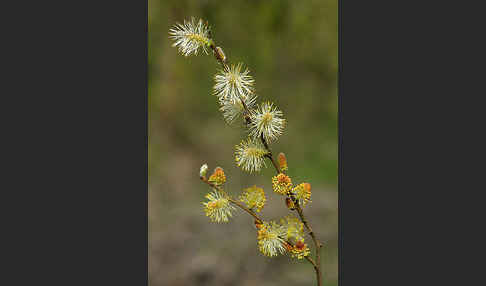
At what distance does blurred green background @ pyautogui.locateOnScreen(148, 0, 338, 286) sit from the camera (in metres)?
2.71

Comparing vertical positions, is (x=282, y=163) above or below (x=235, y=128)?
below

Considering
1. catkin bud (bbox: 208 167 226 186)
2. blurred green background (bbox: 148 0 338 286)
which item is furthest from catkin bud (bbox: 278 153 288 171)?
blurred green background (bbox: 148 0 338 286)

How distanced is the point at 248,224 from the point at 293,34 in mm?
1279

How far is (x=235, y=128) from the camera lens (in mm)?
2896

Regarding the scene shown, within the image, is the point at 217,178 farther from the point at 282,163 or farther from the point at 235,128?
the point at 235,128

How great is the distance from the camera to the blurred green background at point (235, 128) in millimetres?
2707

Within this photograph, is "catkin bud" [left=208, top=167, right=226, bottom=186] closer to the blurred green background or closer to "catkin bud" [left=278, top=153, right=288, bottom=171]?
"catkin bud" [left=278, top=153, right=288, bottom=171]

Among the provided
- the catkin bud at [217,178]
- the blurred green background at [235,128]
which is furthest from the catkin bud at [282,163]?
the blurred green background at [235,128]

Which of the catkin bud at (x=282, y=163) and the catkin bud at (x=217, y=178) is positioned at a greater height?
the catkin bud at (x=282, y=163)

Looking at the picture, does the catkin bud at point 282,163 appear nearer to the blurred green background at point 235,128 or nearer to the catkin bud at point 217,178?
the catkin bud at point 217,178

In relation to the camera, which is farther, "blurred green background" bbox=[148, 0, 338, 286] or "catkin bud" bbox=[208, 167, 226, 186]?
"blurred green background" bbox=[148, 0, 338, 286]

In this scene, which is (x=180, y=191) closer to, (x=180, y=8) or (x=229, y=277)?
(x=229, y=277)

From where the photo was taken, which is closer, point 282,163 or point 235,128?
point 282,163

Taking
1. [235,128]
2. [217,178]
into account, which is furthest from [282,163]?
[235,128]
